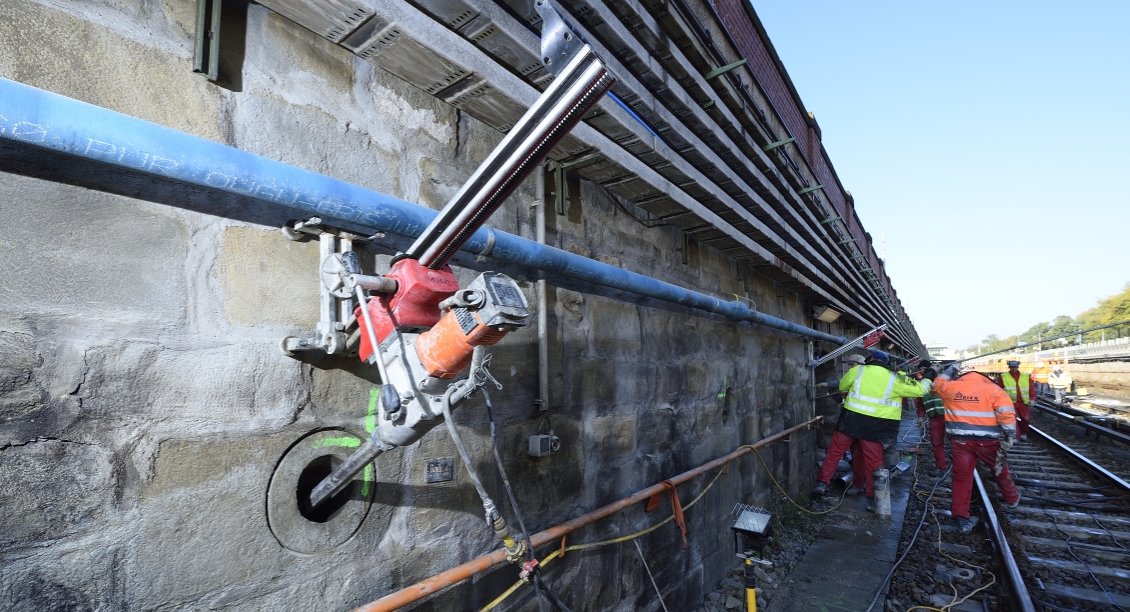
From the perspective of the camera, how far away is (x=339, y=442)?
1.84m

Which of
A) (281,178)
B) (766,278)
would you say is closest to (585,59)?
(281,178)

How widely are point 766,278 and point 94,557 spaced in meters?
6.31

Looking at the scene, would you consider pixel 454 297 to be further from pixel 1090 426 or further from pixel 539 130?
pixel 1090 426

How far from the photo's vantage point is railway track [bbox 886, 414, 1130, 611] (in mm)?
4352

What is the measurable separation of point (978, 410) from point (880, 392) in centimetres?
101

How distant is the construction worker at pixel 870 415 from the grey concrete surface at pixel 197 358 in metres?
5.69

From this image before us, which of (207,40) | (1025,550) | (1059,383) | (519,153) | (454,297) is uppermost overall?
(207,40)

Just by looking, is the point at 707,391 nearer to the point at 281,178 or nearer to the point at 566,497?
the point at 566,497

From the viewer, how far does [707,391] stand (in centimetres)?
455

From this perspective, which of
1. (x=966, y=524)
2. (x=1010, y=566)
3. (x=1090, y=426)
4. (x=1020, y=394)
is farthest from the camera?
(x=1090, y=426)

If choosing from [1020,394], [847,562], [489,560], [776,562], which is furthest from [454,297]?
[1020,394]

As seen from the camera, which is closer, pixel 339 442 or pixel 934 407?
pixel 339 442

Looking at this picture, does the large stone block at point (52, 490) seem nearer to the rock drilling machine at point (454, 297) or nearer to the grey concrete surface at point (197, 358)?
the grey concrete surface at point (197, 358)

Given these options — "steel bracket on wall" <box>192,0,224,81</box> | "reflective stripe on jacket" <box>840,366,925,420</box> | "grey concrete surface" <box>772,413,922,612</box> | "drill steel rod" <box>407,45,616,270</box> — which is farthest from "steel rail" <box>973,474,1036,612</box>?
"steel bracket on wall" <box>192,0,224,81</box>
